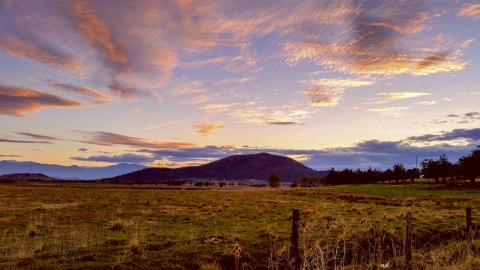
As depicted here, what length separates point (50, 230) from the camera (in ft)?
60.3

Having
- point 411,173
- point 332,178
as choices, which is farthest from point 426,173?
point 332,178

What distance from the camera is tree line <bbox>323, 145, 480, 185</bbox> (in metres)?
86.6

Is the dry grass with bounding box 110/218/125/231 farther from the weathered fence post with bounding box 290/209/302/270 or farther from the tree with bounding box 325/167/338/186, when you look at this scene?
the tree with bounding box 325/167/338/186

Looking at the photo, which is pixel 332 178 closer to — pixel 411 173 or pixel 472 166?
pixel 411 173

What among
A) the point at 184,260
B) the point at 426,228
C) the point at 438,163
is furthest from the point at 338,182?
the point at 184,260

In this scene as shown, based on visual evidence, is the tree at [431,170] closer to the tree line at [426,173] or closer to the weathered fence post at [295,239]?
the tree line at [426,173]

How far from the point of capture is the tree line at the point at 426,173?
284 feet

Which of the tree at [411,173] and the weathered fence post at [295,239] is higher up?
the tree at [411,173]

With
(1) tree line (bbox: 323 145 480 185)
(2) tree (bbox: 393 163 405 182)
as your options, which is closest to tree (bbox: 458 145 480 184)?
(1) tree line (bbox: 323 145 480 185)

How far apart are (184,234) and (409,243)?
11218 millimetres

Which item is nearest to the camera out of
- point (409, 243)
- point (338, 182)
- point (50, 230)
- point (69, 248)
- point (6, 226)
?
point (409, 243)

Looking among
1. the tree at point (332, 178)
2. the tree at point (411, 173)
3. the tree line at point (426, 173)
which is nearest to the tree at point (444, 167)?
the tree line at point (426, 173)

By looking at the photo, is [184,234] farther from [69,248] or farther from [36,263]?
[36,263]

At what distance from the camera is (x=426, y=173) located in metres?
115
